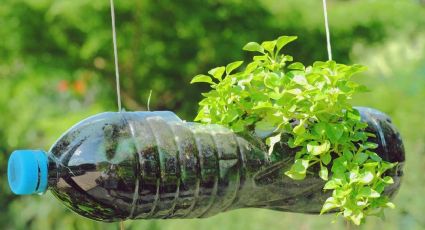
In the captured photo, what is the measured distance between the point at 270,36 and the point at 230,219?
5.19ft

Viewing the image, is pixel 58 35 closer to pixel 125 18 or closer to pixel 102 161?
pixel 125 18

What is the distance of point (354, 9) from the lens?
14.4ft

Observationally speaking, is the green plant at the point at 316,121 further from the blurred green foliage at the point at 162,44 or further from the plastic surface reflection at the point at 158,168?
the blurred green foliage at the point at 162,44

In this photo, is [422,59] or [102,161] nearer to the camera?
[102,161]

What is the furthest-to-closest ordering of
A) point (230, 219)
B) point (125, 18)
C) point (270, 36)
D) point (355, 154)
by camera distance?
point (270, 36)
point (125, 18)
point (230, 219)
point (355, 154)

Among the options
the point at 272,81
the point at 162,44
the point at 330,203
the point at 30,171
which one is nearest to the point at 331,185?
the point at 330,203

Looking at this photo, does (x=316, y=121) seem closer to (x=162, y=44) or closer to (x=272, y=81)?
(x=272, y=81)

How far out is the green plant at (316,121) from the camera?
1.02 m

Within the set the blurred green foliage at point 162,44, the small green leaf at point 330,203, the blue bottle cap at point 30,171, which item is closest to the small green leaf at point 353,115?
the small green leaf at point 330,203

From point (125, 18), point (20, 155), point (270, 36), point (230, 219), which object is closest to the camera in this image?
point (20, 155)

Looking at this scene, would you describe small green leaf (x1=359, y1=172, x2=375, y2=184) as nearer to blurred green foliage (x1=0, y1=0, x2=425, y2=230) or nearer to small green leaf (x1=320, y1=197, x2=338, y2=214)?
small green leaf (x1=320, y1=197, x2=338, y2=214)

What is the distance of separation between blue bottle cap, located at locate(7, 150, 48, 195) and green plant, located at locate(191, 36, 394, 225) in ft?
0.81

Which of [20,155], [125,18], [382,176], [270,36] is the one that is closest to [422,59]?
[270,36]

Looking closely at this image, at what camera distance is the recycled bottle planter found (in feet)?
3.03
